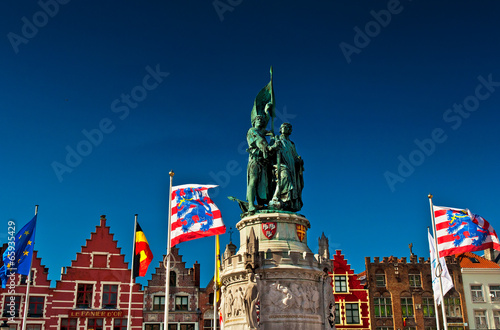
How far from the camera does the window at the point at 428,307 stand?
4844 cm

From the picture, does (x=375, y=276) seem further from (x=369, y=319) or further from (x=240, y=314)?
(x=240, y=314)

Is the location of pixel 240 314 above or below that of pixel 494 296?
below

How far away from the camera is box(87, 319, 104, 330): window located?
43281 mm

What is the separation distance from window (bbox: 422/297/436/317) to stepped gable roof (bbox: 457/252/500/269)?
497 cm

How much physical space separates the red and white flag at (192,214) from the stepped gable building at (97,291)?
2233 cm

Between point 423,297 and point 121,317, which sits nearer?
point 121,317

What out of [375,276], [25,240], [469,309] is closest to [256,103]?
[25,240]

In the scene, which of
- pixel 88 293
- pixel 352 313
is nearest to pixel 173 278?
pixel 88 293

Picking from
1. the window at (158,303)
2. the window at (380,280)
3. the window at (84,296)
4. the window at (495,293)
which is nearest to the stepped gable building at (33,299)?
the window at (84,296)

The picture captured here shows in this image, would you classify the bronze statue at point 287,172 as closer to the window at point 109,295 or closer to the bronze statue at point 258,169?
the bronze statue at point 258,169

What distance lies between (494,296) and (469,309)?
2778 millimetres

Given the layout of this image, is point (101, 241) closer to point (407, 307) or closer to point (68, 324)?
point (68, 324)

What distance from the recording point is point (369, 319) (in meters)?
47.7

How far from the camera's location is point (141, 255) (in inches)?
1115
